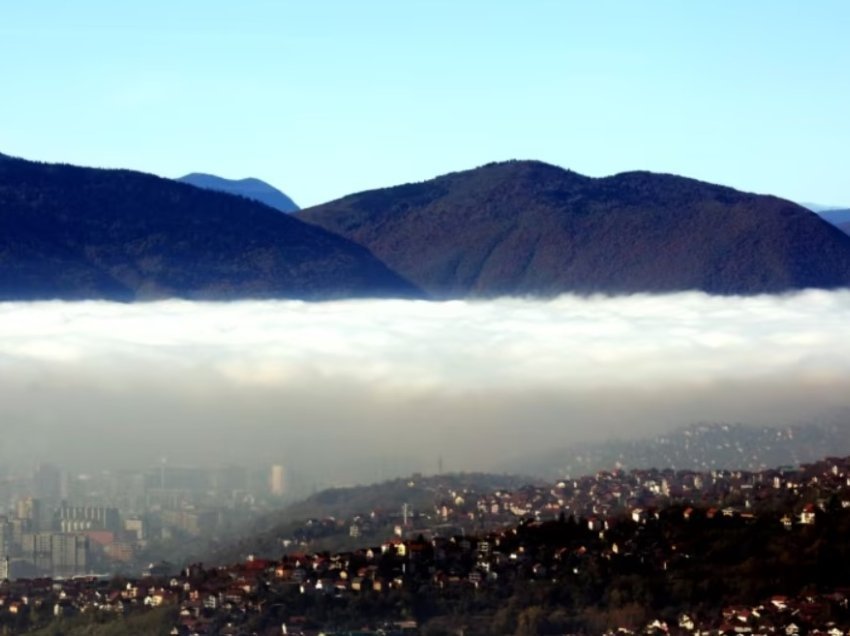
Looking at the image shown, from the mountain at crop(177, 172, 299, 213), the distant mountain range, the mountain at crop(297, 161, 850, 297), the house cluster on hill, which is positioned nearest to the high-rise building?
the house cluster on hill

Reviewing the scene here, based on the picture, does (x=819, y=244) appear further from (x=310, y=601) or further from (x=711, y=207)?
(x=310, y=601)

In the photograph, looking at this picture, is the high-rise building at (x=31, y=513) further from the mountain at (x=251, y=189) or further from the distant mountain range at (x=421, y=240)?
the mountain at (x=251, y=189)

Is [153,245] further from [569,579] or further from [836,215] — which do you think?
[836,215]

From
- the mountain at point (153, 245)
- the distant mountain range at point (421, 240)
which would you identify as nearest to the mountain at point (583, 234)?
the distant mountain range at point (421, 240)

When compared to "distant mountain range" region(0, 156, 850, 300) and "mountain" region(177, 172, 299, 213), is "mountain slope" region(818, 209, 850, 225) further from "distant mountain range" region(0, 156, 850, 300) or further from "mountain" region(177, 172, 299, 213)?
"distant mountain range" region(0, 156, 850, 300)

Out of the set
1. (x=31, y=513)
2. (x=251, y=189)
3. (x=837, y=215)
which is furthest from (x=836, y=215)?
(x=31, y=513)

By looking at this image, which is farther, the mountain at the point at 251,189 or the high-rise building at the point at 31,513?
the mountain at the point at 251,189

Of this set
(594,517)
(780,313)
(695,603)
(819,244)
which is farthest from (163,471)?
(819,244)

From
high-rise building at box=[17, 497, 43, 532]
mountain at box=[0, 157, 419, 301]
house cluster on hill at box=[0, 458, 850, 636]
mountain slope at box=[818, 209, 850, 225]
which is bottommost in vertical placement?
house cluster on hill at box=[0, 458, 850, 636]
